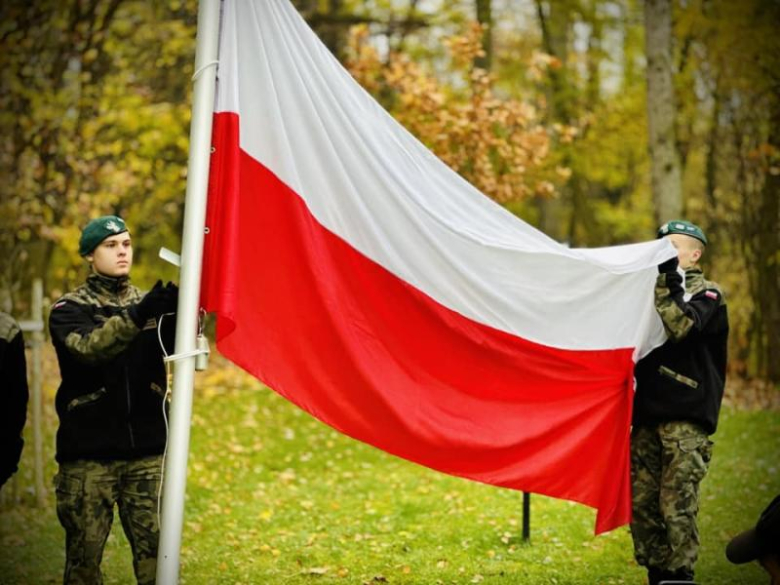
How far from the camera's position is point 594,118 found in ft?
65.3

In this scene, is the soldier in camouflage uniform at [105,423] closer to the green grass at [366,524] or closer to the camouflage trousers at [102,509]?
the camouflage trousers at [102,509]

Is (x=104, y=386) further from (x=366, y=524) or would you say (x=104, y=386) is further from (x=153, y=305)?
(x=366, y=524)

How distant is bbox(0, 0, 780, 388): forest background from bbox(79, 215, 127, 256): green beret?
6337 millimetres

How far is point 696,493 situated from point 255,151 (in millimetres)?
3488

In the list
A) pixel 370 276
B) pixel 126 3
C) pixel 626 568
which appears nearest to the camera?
pixel 370 276

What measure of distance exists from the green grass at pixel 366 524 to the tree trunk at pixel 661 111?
11.7 ft

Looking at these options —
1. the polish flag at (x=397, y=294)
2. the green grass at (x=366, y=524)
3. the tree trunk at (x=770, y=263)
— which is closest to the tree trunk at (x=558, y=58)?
the tree trunk at (x=770, y=263)

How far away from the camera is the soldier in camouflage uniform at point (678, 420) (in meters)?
5.62

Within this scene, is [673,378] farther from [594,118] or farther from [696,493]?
[594,118]

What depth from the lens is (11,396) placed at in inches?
180

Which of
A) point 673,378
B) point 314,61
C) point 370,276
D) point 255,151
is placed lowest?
point 673,378

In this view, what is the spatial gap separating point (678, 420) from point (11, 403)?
12.9 feet

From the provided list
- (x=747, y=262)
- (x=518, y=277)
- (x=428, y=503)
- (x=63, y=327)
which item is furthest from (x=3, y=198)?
(x=747, y=262)

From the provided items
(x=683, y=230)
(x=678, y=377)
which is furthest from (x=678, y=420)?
(x=683, y=230)
